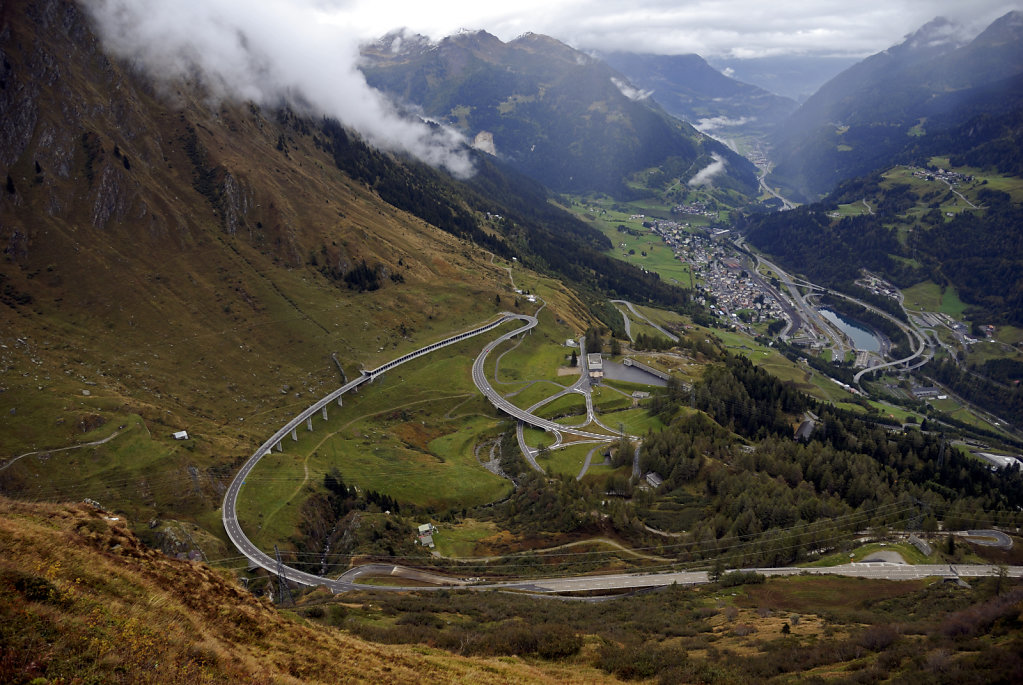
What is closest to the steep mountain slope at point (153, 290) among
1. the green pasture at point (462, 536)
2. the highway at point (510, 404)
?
the highway at point (510, 404)

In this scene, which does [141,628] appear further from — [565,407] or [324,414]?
[565,407]

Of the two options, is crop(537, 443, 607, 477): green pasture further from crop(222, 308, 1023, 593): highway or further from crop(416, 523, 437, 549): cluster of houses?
crop(222, 308, 1023, 593): highway

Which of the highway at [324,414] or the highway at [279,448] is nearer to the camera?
the highway at [279,448]

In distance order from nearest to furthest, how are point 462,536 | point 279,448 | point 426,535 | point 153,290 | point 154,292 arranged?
point 426,535 < point 462,536 < point 279,448 < point 154,292 < point 153,290

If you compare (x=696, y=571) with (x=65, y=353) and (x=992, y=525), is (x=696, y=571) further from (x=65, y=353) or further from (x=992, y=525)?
(x=65, y=353)

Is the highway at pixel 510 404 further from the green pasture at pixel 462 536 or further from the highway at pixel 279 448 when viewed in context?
the green pasture at pixel 462 536

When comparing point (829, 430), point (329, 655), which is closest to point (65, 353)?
point (329, 655)

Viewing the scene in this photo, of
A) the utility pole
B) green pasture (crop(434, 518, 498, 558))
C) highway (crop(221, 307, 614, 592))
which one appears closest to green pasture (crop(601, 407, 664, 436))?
highway (crop(221, 307, 614, 592))

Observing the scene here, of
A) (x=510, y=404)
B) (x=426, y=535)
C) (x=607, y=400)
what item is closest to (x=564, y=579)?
(x=426, y=535)

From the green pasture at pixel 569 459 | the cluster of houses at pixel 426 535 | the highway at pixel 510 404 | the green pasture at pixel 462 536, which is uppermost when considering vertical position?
the highway at pixel 510 404

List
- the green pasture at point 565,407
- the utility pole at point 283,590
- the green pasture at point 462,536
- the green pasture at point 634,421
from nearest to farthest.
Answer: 1. the utility pole at point 283,590
2. the green pasture at point 462,536
3. the green pasture at point 634,421
4. the green pasture at point 565,407
